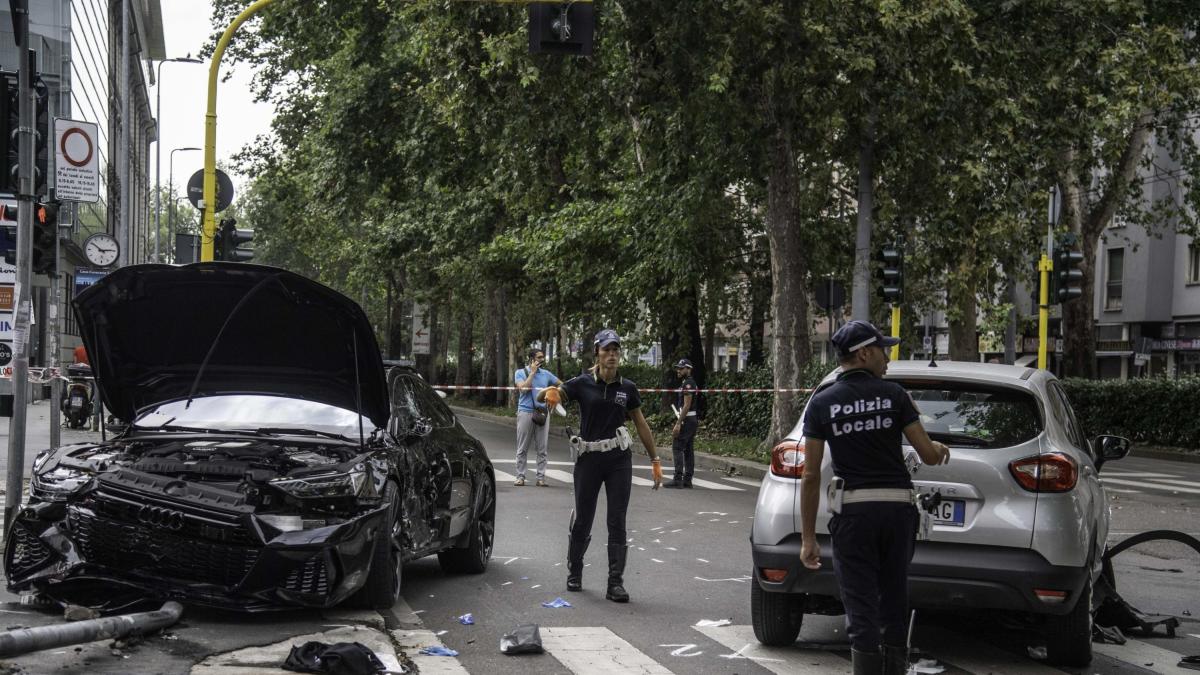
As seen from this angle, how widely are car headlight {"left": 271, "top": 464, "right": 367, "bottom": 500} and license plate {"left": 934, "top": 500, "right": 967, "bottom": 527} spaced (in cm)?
299

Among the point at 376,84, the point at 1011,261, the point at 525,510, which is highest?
the point at 376,84

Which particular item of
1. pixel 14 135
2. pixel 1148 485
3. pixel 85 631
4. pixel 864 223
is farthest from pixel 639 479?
pixel 85 631

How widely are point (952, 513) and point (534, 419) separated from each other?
12013 mm

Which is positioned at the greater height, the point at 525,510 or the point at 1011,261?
the point at 1011,261

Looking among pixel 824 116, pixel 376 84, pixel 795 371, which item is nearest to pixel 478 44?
pixel 824 116

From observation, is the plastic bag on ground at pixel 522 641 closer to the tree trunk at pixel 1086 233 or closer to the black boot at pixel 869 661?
the black boot at pixel 869 661

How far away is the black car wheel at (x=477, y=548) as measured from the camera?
10055mm

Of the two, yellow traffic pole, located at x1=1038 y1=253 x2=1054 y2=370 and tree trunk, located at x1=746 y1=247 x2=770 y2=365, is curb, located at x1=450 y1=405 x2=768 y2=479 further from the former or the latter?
tree trunk, located at x1=746 y1=247 x2=770 y2=365

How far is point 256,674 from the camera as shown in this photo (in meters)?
6.32

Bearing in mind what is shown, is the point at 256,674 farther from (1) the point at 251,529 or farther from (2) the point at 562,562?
(2) the point at 562,562

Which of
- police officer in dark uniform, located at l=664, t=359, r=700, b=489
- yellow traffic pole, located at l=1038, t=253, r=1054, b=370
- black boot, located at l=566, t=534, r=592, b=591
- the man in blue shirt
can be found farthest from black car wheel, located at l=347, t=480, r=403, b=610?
yellow traffic pole, located at l=1038, t=253, r=1054, b=370

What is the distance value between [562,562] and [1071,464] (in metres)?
4.82

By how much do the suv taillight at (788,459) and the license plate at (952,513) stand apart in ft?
2.38

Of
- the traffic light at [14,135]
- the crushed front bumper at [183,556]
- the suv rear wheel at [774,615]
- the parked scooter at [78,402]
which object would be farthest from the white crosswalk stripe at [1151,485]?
the parked scooter at [78,402]
